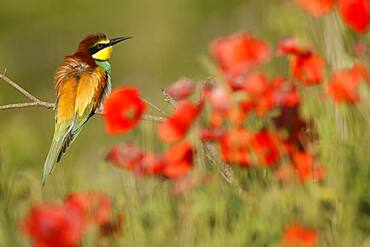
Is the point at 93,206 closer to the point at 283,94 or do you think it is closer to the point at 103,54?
the point at 283,94

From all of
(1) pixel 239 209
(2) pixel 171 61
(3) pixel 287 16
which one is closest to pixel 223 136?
(1) pixel 239 209

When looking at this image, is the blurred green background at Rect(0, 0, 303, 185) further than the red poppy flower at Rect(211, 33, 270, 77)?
Yes

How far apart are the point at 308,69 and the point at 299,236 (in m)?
0.31

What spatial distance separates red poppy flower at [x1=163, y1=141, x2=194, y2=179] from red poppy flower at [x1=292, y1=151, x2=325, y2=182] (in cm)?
15

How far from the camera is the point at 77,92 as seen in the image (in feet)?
11.3

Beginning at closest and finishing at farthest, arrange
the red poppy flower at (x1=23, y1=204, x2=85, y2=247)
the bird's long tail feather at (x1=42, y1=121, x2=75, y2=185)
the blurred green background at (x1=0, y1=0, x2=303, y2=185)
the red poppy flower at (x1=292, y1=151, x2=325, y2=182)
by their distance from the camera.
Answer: the red poppy flower at (x1=23, y1=204, x2=85, y2=247), the red poppy flower at (x1=292, y1=151, x2=325, y2=182), the bird's long tail feather at (x1=42, y1=121, x2=75, y2=185), the blurred green background at (x1=0, y1=0, x2=303, y2=185)

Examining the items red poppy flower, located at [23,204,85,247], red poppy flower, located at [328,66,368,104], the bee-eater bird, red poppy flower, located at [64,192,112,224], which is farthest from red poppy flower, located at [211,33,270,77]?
the bee-eater bird

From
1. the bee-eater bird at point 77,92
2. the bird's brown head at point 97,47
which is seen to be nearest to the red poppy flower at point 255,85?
the bee-eater bird at point 77,92

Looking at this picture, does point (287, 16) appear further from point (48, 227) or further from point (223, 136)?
point (48, 227)

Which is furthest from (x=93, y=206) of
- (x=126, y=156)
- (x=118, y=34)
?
(x=118, y=34)

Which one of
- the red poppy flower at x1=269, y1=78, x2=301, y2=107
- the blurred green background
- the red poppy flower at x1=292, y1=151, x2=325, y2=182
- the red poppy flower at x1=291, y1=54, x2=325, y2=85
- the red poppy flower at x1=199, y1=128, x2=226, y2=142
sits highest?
the blurred green background

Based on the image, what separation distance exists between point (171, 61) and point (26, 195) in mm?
3805

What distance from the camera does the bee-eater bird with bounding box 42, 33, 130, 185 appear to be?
345 centimetres

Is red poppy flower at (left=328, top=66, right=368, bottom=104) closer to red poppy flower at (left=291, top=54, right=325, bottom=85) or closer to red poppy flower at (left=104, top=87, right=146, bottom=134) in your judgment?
red poppy flower at (left=291, top=54, right=325, bottom=85)
